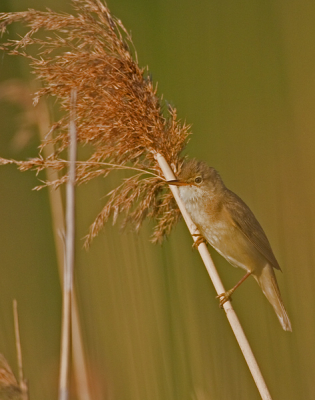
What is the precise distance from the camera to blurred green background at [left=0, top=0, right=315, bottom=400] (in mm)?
1662

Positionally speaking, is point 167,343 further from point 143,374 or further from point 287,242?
point 287,242

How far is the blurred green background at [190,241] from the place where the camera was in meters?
1.66

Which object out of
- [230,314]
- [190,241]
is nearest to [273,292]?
[190,241]

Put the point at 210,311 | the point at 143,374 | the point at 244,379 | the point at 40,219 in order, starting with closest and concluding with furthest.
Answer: the point at 143,374 → the point at 244,379 → the point at 210,311 → the point at 40,219

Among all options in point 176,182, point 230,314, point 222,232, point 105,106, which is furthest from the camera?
point 222,232

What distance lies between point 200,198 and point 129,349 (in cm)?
73

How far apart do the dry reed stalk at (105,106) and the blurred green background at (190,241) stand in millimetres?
188

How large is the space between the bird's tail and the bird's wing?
10 centimetres

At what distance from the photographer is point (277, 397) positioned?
5.61 ft

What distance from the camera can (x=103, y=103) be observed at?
5.25ft

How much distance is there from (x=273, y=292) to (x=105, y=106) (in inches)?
44.4

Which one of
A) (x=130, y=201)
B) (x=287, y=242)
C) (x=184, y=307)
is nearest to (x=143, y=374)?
(x=184, y=307)

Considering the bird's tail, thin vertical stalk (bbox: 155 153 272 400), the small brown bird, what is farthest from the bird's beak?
the bird's tail

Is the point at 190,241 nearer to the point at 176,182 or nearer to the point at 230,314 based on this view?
the point at 176,182
